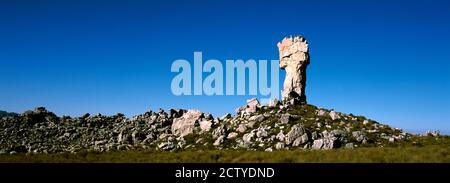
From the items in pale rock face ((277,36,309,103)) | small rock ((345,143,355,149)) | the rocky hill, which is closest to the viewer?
small rock ((345,143,355,149))

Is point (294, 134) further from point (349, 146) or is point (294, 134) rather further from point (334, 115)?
point (334, 115)

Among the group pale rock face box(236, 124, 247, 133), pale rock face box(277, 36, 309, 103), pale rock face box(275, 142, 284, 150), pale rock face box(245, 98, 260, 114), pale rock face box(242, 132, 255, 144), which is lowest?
pale rock face box(275, 142, 284, 150)

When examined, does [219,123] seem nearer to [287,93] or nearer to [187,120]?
[187,120]

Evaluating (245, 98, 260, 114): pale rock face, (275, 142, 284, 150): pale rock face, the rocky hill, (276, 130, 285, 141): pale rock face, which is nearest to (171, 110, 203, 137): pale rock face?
the rocky hill

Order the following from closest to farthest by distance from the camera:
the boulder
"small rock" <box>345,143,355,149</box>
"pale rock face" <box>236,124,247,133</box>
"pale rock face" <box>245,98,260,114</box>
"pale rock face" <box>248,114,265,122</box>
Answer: "small rock" <box>345,143,355,149</box> → "pale rock face" <box>236,124,247,133</box> → "pale rock face" <box>248,114,265,122</box> → the boulder → "pale rock face" <box>245,98,260,114</box>

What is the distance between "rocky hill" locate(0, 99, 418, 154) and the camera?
2408 inches

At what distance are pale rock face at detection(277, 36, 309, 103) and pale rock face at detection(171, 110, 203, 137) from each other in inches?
622

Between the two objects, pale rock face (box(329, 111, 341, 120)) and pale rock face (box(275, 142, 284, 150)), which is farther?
pale rock face (box(329, 111, 341, 120))

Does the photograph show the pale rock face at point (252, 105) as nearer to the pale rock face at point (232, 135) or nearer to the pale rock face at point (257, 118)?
the pale rock face at point (257, 118)

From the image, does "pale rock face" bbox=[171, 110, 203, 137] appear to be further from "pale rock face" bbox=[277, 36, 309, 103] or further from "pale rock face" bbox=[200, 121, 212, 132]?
"pale rock face" bbox=[277, 36, 309, 103]

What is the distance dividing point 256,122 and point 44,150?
3155cm

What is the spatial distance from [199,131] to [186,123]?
5.51m

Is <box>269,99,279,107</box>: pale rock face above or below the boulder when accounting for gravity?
above
